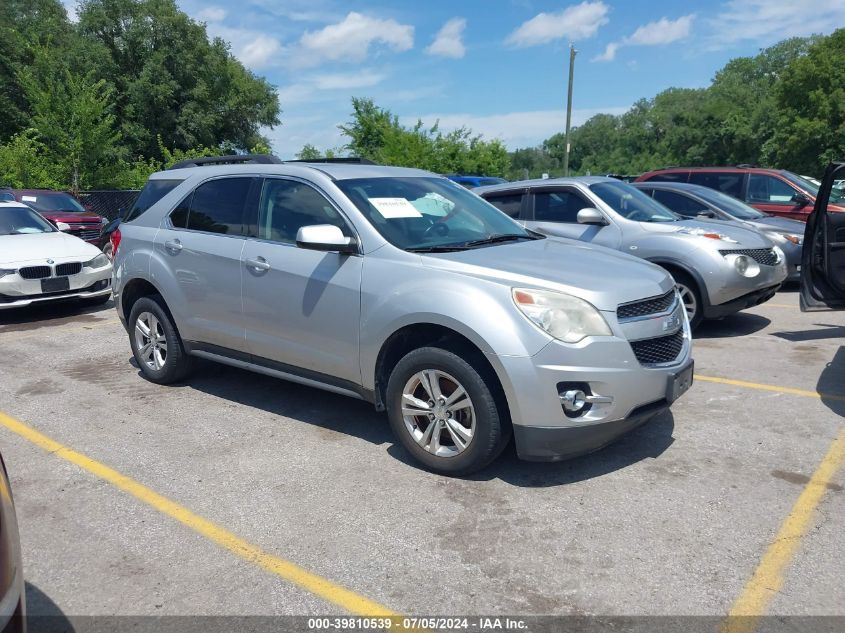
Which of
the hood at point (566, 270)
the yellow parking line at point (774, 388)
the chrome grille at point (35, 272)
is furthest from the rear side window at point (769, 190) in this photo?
the chrome grille at point (35, 272)

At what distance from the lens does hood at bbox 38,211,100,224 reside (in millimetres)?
15519

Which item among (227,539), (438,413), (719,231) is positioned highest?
(719,231)

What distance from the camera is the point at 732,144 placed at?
64188mm

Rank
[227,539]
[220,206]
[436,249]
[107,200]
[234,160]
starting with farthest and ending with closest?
[107,200] < [234,160] < [220,206] < [436,249] < [227,539]

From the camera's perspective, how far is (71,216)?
15.7m

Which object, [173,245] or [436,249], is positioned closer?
[436,249]

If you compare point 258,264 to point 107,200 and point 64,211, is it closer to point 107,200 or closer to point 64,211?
point 64,211

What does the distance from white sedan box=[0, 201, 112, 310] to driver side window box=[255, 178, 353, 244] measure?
5.17m

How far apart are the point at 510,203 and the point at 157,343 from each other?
14.4 feet

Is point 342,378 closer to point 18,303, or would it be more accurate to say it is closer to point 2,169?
point 18,303

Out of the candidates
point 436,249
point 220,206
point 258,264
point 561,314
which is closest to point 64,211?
point 220,206

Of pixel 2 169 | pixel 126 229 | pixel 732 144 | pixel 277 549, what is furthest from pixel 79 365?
pixel 732 144

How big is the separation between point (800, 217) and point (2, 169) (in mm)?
23728

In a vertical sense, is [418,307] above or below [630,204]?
below
